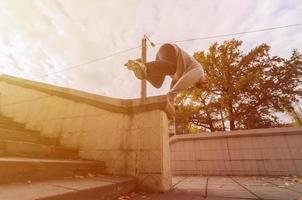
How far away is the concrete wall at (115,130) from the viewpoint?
3357mm

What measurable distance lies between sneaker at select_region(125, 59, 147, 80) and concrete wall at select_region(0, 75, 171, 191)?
0.60 metres

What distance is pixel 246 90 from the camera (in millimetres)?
18141

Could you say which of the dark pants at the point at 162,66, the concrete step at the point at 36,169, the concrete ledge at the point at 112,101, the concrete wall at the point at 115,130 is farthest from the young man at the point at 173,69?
the concrete step at the point at 36,169

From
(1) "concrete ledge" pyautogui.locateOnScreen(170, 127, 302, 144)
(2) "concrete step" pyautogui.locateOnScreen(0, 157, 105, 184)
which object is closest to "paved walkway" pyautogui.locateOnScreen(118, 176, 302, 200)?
(2) "concrete step" pyautogui.locateOnScreen(0, 157, 105, 184)

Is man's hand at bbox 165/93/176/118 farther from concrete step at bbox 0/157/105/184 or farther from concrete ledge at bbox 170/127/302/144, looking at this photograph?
concrete ledge at bbox 170/127/302/144

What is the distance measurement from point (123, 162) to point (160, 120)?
1046mm

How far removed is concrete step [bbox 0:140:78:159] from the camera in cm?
290

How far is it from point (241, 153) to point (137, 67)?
6.78 meters

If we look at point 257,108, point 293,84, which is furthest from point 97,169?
point 293,84

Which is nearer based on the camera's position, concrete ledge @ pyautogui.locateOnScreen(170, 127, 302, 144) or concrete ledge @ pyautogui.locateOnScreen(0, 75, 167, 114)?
concrete ledge @ pyautogui.locateOnScreen(0, 75, 167, 114)

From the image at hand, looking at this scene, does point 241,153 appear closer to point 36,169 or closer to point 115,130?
point 115,130

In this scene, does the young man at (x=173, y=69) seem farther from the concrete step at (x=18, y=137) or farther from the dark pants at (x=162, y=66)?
the concrete step at (x=18, y=137)

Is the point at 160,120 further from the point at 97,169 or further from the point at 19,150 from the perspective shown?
the point at 19,150

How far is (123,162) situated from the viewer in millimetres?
3545
